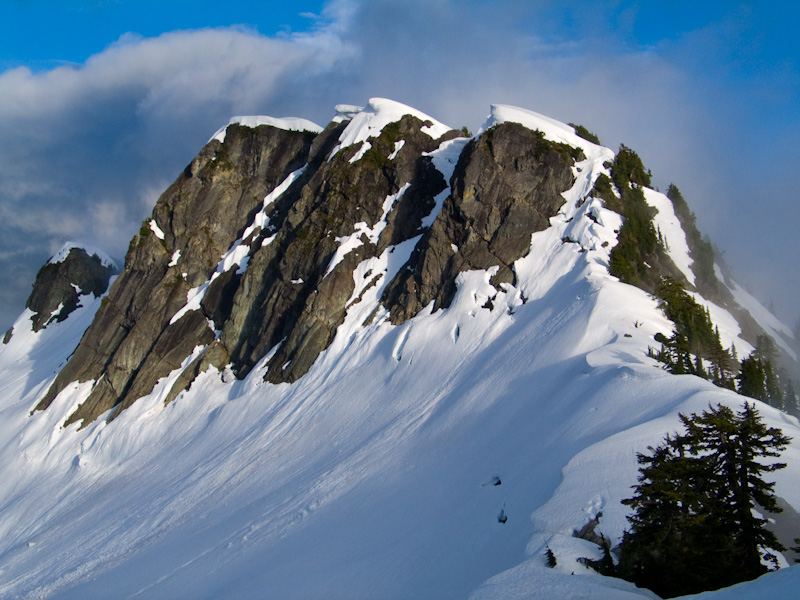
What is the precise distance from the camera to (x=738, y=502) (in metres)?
13.8

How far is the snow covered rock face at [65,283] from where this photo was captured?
81438 millimetres

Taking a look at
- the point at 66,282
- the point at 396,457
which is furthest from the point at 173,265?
the point at 396,457

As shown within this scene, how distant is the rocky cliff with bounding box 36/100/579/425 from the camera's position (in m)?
48.4

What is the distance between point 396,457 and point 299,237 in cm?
2913

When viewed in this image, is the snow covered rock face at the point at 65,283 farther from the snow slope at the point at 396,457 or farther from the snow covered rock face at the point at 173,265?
the snow slope at the point at 396,457

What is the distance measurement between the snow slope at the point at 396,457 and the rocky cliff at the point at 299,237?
1.83 metres

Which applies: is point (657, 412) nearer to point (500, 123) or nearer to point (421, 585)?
point (421, 585)

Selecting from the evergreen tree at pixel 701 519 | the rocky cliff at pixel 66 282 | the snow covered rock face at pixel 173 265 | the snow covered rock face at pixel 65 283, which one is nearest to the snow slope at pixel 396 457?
the evergreen tree at pixel 701 519

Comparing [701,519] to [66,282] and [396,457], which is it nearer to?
[396,457]

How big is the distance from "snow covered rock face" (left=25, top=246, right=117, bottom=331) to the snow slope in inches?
945

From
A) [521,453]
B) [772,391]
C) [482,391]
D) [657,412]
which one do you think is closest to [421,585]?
[521,453]

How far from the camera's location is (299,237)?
55656 mm

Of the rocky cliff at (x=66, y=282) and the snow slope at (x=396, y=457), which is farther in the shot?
the rocky cliff at (x=66, y=282)

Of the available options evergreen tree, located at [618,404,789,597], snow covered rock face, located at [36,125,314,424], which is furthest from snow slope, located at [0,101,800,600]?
snow covered rock face, located at [36,125,314,424]
